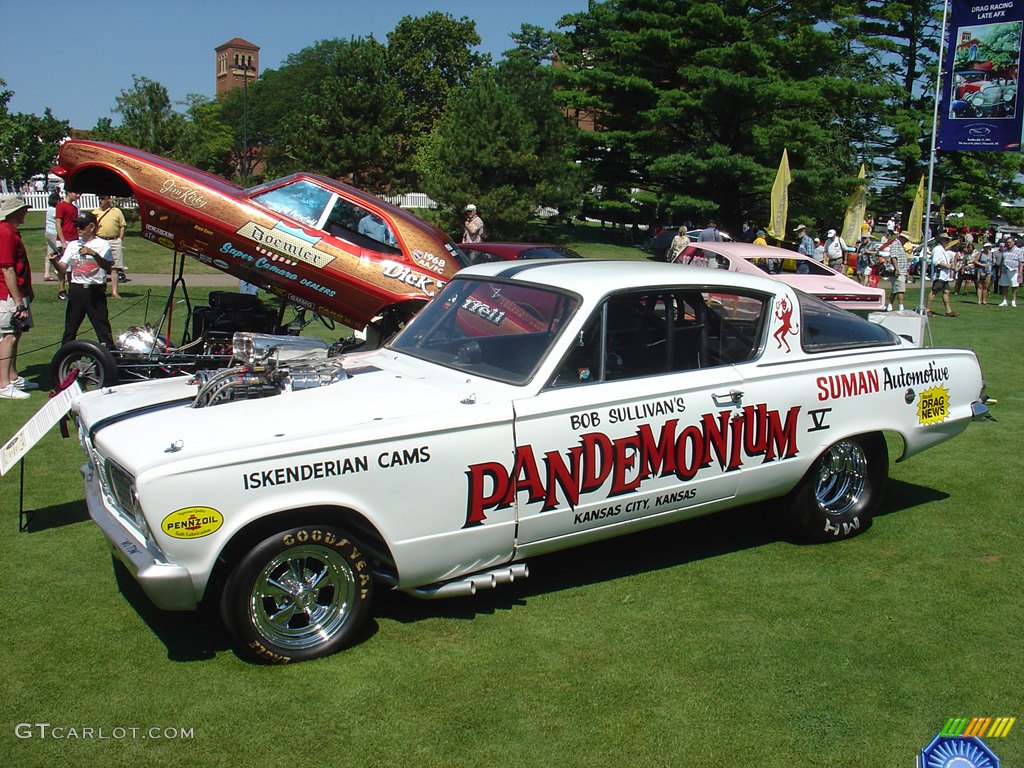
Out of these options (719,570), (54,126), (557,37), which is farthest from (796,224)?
(54,126)

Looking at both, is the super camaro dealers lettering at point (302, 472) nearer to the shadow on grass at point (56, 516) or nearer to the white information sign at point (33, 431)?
the white information sign at point (33, 431)

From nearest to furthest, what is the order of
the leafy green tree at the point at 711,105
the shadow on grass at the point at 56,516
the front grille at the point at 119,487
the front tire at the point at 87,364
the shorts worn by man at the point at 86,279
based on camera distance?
1. the front grille at the point at 119,487
2. the shadow on grass at the point at 56,516
3. the front tire at the point at 87,364
4. the shorts worn by man at the point at 86,279
5. the leafy green tree at the point at 711,105

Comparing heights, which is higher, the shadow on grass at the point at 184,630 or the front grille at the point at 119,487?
the front grille at the point at 119,487

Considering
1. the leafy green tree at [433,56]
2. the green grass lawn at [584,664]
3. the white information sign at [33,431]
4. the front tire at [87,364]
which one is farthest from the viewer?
the leafy green tree at [433,56]

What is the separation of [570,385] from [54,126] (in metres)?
72.7

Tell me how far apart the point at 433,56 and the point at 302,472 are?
8074cm

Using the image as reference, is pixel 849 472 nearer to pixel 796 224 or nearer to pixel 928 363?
pixel 928 363

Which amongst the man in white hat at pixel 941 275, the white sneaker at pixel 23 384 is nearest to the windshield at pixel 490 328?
the white sneaker at pixel 23 384

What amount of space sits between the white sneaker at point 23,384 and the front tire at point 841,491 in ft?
24.2

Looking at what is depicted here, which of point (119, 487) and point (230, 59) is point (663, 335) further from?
point (230, 59)

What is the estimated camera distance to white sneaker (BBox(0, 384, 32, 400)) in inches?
344

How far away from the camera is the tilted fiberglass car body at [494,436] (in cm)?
384

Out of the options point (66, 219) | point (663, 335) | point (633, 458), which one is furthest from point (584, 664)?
point (66, 219)

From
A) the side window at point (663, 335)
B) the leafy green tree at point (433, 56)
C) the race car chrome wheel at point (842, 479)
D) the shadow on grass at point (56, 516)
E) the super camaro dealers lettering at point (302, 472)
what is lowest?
the shadow on grass at point (56, 516)
